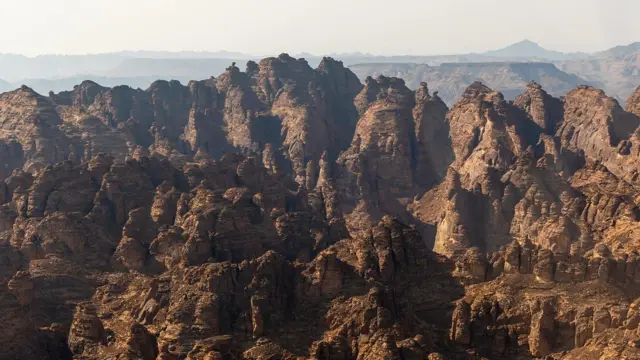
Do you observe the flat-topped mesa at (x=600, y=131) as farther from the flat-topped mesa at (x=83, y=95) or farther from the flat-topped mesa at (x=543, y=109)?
the flat-topped mesa at (x=83, y=95)

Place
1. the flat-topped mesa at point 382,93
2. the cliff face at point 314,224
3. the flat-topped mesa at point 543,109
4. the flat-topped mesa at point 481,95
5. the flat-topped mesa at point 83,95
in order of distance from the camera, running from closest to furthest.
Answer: the cliff face at point 314,224
the flat-topped mesa at point 481,95
the flat-topped mesa at point 543,109
the flat-topped mesa at point 382,93
the flat-topped mesa at point 83,95

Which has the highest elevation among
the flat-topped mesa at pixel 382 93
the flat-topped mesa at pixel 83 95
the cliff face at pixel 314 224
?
the flat-topped mesa at pixel 382 93

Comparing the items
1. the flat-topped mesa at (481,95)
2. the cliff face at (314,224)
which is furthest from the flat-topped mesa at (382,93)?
the flat-topped mesa at (481,95)

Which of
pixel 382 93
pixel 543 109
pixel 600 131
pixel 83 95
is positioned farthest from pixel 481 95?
pixel 83 95

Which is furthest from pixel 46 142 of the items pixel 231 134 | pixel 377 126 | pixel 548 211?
pixel 548 211

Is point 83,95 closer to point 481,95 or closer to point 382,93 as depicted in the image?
point 382,93

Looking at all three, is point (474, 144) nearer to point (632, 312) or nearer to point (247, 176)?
point (247, 176)

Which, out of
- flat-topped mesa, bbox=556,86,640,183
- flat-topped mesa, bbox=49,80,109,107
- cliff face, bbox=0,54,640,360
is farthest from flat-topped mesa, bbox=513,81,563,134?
flat-topped mesa, bbox=49,80,109,107
